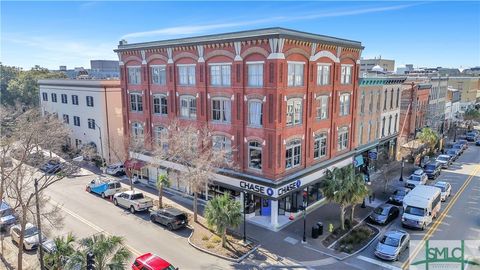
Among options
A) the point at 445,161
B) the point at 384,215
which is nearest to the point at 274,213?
the point at 384,215

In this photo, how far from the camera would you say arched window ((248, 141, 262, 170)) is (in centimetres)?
2764

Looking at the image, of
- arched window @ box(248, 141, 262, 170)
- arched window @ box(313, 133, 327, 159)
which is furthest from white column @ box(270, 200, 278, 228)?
arched window @ box(313, 133, 327, 159)

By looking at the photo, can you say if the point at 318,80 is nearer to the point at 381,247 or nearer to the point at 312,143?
the point at 312,143

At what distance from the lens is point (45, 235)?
24062mm

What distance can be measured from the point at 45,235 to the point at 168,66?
59.6 feet

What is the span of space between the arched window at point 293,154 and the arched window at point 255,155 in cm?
223

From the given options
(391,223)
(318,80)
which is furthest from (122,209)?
(391,223)

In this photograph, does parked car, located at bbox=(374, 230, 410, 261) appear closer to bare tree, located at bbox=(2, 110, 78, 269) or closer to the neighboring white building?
bare tree, located at bbox=(2, 110, 78, 269)

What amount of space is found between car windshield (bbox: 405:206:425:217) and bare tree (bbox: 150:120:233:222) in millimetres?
14974

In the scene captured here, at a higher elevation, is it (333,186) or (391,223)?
(333,186)

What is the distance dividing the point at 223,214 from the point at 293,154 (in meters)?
9.03

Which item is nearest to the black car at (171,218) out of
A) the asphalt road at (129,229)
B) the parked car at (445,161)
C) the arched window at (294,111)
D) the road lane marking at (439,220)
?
the asphalt road at (129,229)

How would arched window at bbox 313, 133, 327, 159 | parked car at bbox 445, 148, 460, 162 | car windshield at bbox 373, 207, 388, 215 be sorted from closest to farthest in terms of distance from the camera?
car windshield at bbox 373, 207, 388, 215, arched window at bbox 313, 133, 327, 159, parked car at bbox 445, 148, 460, 162

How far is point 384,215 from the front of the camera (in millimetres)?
28078
